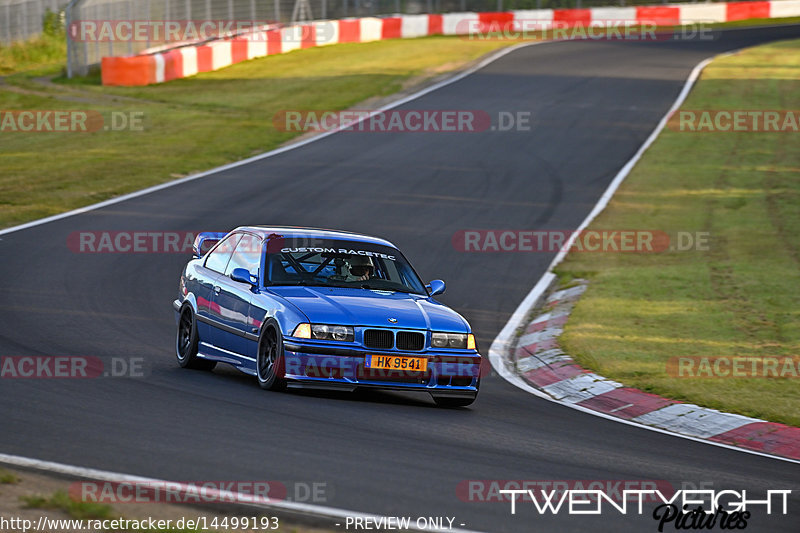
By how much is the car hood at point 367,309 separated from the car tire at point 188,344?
123 cm

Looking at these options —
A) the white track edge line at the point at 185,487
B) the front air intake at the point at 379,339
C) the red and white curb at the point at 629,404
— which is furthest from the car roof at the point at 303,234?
the white track edge line at the point at 185,487

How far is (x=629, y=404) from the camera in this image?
1099 cm

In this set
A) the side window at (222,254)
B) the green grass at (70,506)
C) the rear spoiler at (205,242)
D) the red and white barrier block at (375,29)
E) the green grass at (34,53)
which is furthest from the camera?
the green grass at (34,53)

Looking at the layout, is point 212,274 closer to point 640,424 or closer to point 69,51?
point 640,424

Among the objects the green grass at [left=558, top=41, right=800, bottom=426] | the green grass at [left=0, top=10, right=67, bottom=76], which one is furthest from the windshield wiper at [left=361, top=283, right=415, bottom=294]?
the green grass at [left=0, top=10, right=67, bottom=76]

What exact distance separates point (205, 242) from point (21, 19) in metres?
35.4

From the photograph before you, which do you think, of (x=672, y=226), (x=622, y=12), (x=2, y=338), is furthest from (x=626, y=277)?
(x=622, y=12)

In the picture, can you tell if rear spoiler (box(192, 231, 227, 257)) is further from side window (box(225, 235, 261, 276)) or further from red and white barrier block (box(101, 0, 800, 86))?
red and white barrier block (box(101, 0, 800, 86))

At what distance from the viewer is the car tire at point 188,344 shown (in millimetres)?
11406

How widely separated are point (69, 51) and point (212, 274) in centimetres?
2747

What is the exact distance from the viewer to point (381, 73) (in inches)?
1547

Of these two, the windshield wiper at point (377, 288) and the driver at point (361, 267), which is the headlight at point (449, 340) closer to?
the windshield wiper at point (377, 288)

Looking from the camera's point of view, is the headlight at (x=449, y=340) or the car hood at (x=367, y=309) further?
the headlight at (x=449, y=340)

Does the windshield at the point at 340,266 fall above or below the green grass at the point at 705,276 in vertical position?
above
